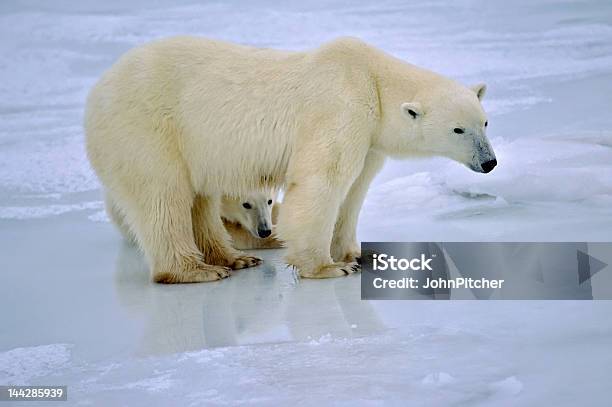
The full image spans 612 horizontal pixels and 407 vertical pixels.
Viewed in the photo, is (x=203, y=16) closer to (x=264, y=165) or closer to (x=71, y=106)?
(x=71, y=106)

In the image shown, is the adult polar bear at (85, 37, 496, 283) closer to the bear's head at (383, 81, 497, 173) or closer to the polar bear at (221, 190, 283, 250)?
the bear's head at (383, 81, 497, 173)

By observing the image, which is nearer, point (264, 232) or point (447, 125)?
point (447, 125)

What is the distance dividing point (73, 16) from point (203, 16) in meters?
1.66

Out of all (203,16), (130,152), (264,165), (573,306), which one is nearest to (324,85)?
(264,165)

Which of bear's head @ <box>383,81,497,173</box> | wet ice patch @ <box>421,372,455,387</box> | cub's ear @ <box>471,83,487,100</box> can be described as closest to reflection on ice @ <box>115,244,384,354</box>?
wet ice patch @ <box>421,372,455,387</box>

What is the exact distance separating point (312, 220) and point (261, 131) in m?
0.50

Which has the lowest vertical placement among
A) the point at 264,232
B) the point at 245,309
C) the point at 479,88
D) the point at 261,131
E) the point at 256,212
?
the point at 245,309

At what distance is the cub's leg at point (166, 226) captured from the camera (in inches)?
189

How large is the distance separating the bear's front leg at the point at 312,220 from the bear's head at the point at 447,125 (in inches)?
13.5

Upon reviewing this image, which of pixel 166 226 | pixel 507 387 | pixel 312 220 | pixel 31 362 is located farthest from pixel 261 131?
pixel 507 387

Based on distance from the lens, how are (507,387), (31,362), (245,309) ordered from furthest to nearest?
(245,309), (31,362), (507,387)

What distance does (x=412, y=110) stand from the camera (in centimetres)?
464

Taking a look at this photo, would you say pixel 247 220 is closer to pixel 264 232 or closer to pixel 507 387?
pixel 264 232

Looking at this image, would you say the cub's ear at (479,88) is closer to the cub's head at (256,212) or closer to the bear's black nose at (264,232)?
the cub's head at (256,212)
